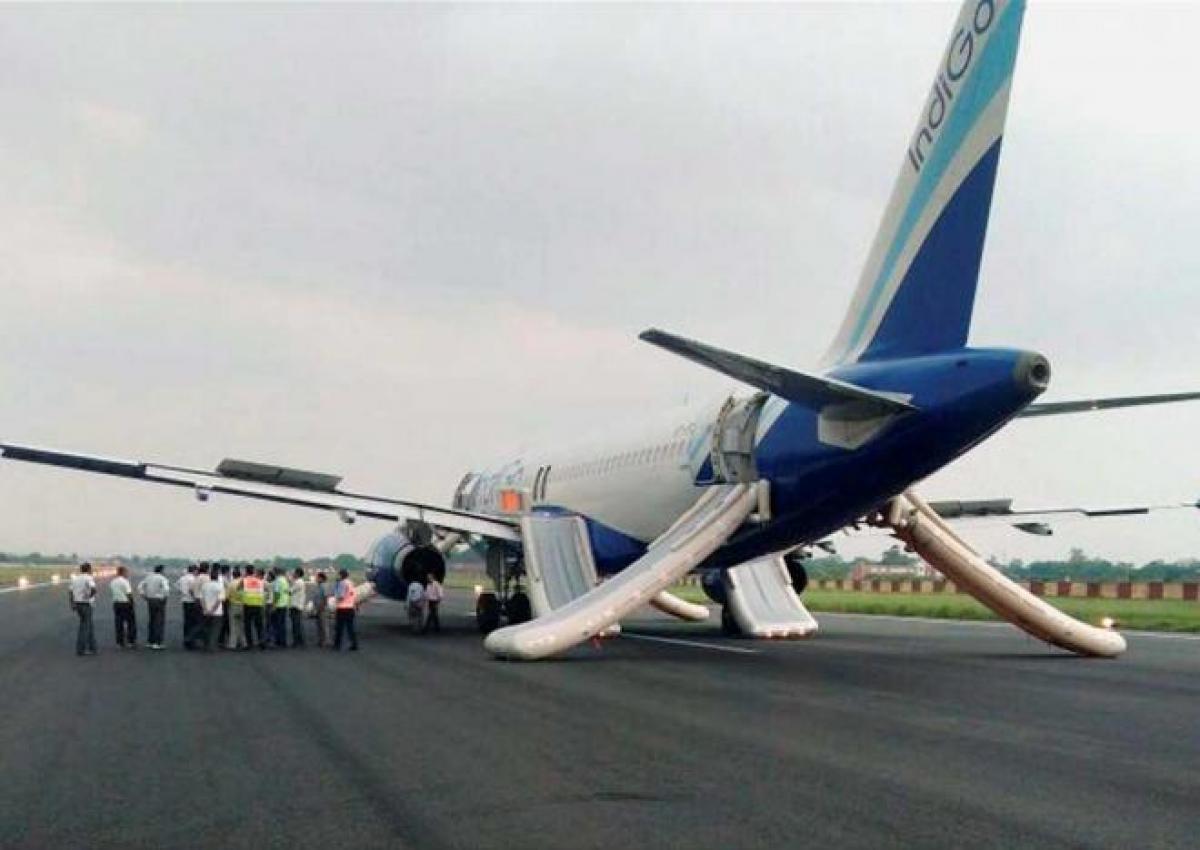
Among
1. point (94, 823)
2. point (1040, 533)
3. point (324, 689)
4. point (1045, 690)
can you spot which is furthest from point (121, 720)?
point (1040, 533)

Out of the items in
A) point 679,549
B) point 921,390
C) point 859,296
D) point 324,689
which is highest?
point 859,296

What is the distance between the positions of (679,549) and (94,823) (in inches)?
528

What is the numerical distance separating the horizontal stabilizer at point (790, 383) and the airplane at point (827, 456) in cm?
4

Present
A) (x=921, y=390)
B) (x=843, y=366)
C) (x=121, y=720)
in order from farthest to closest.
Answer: (x=843, y=366)
(x=921, y=390)
(x=121, y=720)

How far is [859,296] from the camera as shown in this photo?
2014 centimetres

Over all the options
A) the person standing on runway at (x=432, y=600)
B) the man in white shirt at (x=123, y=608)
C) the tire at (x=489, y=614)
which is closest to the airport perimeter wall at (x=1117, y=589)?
the tire at (x=489, y=614)

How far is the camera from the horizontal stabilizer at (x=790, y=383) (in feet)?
54.4

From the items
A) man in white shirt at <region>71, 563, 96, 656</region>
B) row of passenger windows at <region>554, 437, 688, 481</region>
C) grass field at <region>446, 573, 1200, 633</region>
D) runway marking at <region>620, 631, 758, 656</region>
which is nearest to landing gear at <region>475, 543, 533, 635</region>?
row of passenger windows at <region>554, 437, 688, 481</region>

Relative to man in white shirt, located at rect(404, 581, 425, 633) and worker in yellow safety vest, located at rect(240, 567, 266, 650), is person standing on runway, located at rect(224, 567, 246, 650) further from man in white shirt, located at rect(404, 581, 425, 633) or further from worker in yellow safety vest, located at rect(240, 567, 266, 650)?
man in white shirt, located at rect(404, 581, 425, 633)

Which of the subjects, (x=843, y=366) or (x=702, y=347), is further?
(x=843, y=366)

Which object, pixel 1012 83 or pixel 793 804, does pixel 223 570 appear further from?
pixel 793 804

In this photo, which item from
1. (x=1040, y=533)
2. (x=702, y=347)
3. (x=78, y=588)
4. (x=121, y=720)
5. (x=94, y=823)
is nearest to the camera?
(x=94, y=823)

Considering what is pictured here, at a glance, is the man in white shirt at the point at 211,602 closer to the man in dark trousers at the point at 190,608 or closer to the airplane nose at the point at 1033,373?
the man in dark trousers at the point at 190,608

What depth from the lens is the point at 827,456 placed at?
63.1 feet
